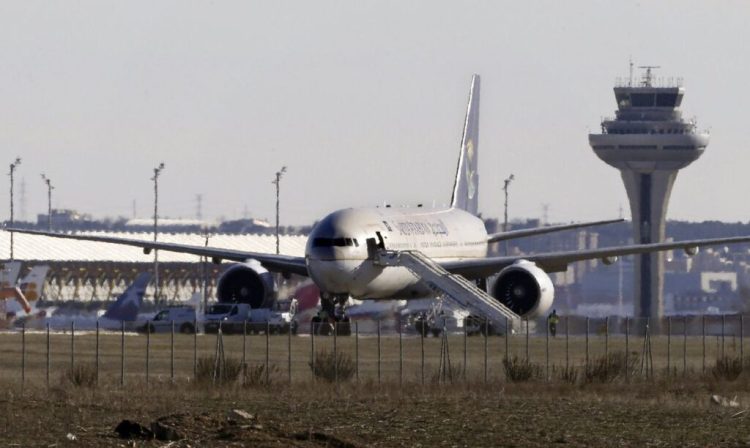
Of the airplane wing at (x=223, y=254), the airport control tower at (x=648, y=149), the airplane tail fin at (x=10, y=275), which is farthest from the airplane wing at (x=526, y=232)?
the airport control tower at (x=648, y=149)

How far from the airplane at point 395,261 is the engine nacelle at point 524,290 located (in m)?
0.04

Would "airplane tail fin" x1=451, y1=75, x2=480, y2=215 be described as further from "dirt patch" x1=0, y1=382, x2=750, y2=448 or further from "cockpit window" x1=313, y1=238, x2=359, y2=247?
"dirt patch" x1=0, y1=382, x2=750, y2=448

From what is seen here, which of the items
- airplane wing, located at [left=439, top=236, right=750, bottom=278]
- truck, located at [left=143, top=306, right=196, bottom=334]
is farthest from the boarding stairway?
truck, located at [left=143, top=306, right=196, bottom=334]

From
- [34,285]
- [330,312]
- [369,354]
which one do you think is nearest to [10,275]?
[34,285]

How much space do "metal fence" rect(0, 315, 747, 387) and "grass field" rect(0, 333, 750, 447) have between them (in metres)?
0.21

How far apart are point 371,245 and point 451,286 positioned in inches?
156

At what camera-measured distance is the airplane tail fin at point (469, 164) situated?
269ft

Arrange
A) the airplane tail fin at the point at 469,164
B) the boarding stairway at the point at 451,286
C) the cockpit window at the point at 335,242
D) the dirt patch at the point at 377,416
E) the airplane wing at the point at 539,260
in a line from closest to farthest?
1. the dirt patch at the point at 377,416
2. the cockpit window at the point at 335,242
3. the boarding stairway at the point at 451,286
4. the airplane wing at the point at 539,260
5. the airplane tail fin at the point at 469,164

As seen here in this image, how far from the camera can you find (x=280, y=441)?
1031 inches

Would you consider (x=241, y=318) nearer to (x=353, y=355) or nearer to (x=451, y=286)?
(x=451, y=286)

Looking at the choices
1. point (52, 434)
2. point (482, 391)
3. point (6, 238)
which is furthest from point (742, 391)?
point (6, 238)

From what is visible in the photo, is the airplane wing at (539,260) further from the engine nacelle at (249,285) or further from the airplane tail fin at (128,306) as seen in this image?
the airplane tail fin at (128,306)

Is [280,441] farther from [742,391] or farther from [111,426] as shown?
[742,391]

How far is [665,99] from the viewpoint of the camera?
580 feet
